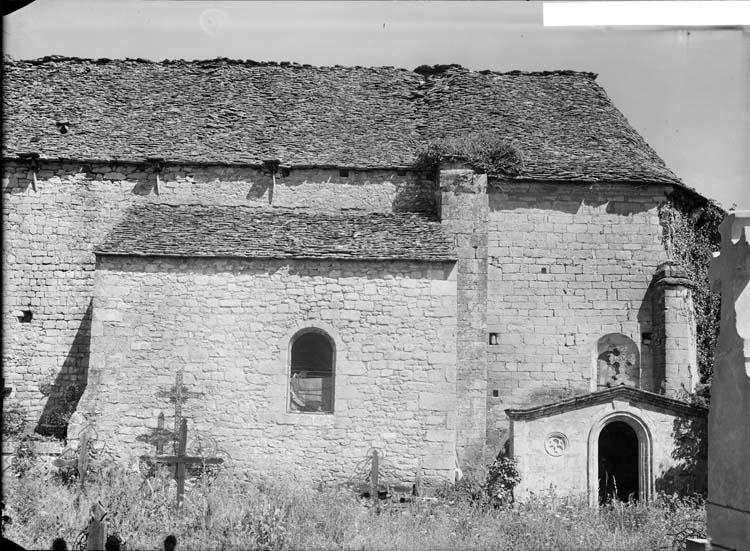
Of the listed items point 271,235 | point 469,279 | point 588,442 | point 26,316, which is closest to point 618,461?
point 588,442

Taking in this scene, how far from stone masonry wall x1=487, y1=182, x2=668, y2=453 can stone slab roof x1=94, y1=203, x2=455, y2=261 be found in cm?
193

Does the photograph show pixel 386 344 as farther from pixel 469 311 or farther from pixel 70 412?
pixel 70 412

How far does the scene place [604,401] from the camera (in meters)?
14.4

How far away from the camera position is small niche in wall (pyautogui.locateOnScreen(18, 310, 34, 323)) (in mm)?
17594

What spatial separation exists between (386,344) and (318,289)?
1524 millimetres

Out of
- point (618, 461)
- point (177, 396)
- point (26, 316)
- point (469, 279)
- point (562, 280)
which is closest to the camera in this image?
point (177, 396)

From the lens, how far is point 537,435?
14305 millimetres

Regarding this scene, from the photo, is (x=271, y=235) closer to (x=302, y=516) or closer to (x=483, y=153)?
(x=483, y=153)

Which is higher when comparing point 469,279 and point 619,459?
point 469,279

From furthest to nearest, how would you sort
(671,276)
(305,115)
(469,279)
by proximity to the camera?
(305,115)
(671,276)
(469,279)

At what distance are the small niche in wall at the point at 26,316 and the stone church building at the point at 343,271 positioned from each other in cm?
14

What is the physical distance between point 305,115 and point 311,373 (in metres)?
6.51

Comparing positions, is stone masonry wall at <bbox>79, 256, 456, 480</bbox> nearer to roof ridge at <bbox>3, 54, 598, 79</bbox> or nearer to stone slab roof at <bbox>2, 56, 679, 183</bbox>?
stone slab roof at <bbox>2, 56, 679, 183</bbox>

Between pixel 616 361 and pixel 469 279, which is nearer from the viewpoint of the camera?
pixel 469 279
